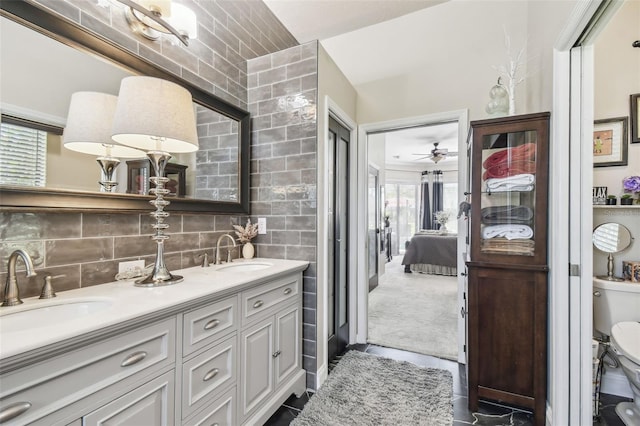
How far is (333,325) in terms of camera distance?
2.64 m

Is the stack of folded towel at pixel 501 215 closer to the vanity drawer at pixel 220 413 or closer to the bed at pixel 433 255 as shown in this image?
the vanity drawer at pixel 220 413

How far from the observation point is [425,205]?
8805 millimetres

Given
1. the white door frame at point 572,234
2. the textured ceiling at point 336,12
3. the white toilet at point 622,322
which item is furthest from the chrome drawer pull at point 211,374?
the textured ceiling at point 336,12

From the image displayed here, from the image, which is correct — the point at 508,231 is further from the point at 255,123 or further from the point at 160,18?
the point at 160,18

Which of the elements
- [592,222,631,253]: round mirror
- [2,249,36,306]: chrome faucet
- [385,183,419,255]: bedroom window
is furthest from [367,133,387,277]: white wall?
[2,249,36,306]: chrome faucet

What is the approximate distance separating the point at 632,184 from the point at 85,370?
3044mm

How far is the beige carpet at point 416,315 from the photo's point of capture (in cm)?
284

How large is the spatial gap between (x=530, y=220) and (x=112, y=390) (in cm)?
226

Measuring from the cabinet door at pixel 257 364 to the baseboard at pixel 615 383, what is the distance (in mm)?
2327

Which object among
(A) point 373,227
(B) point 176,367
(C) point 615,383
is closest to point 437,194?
(A) point 373,227

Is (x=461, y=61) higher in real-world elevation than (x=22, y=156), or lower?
higher

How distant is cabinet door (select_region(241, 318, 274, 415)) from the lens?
1.51 meters

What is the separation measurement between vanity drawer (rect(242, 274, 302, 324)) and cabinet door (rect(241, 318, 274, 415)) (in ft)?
0.25

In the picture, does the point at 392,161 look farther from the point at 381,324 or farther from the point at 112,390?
the point at 112,390
